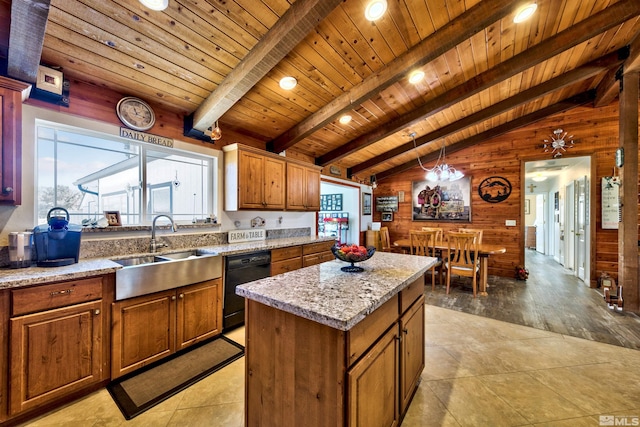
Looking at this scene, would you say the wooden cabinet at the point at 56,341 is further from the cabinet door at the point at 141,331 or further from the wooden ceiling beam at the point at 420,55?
the wooden ceiling beam at the point at 420,55

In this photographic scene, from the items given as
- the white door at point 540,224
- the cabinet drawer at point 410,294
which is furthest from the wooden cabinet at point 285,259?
the white door at point 540,224

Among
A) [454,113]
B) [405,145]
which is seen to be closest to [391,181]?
[405,145]

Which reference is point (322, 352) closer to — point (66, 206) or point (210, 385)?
point (210, 385)

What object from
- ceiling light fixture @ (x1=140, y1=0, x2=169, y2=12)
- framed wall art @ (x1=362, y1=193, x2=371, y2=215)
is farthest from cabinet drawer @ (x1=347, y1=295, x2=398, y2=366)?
framed wall art @ (x1=362, y1=193, x2=371, y2=215)

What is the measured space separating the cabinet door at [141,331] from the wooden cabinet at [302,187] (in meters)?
2.08

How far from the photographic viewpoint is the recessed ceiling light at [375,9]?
192 cm

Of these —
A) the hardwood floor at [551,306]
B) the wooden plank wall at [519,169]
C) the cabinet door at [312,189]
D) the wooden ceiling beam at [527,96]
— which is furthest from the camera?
the wooden plank wall at [519,169]

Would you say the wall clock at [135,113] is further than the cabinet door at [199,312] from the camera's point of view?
Yes

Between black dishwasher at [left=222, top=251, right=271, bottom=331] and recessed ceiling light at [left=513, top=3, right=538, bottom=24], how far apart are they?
137 inches

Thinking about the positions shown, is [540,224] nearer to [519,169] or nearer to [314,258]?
[519,169]

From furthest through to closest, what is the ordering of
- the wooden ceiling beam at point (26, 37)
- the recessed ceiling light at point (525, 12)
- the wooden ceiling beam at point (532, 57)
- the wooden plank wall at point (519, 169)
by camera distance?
1. the wooden plank wall at point (519, 169)
2. the wooden ceiling beam at point (532, 57)
3. the recessed ceiling light at point (525, 12)
4. the wooden ceiling beam at point (26, 37)

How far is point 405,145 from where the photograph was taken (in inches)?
211

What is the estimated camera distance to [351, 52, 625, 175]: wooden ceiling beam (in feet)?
11.2

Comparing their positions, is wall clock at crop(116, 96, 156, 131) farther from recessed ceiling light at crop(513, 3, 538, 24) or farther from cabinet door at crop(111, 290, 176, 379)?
recessed ceiling light at crop(513, 3, 538, 24)
